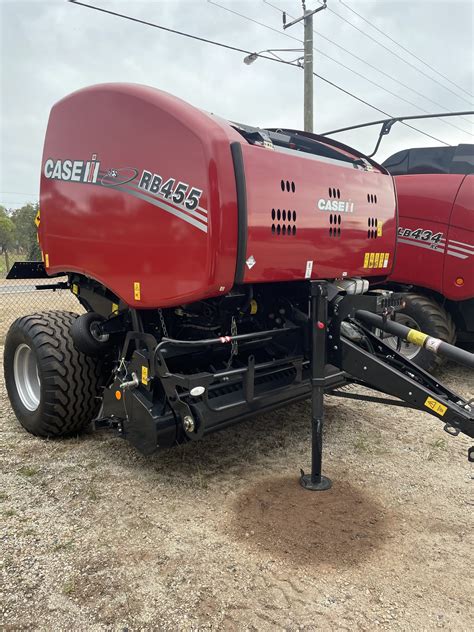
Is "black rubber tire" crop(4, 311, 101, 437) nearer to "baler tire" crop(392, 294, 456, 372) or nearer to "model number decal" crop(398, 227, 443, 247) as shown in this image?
"baler tire" crop(392, 294, 456, 372)

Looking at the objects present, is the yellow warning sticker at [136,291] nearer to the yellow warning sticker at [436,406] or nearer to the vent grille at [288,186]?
the vent grille at [288,186]

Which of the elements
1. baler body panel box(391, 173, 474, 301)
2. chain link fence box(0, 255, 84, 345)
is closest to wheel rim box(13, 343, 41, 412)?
baler body panel box(391, 173, 474, 301)

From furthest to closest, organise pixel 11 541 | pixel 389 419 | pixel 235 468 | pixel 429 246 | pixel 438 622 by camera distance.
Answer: pixel 429 246 < pixel 389 419 < pixel 235 468 < pixel 11 541 < pixel 438 622

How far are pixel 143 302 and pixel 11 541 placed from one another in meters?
1.45

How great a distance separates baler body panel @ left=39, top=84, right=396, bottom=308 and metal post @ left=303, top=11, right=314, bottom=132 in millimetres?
7829

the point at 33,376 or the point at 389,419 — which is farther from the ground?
the point at 33,376

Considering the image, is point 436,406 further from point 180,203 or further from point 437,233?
point 437,233

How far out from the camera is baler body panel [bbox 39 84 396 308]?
108 inches

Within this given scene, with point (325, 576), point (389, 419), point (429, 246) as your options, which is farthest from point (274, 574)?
point (429, 246)

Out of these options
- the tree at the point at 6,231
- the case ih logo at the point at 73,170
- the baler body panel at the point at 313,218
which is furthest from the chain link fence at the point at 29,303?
the tree at the point at 6,231

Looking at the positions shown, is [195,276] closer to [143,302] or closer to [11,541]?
[143,302]

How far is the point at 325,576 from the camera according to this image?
7.88ft

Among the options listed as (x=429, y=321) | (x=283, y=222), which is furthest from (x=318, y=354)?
(x=429, y=321)

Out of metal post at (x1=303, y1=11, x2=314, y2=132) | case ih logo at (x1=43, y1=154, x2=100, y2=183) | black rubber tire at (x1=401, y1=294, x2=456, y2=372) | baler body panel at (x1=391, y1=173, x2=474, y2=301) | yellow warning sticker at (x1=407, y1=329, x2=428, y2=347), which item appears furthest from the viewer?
metal post at (x1=303, y1=11, x2=314, y2=132)
